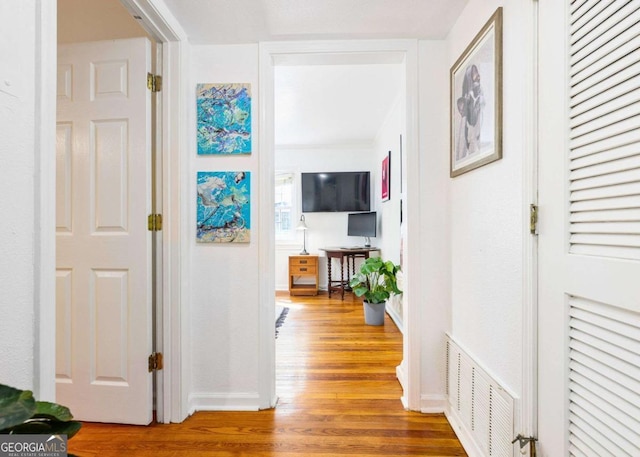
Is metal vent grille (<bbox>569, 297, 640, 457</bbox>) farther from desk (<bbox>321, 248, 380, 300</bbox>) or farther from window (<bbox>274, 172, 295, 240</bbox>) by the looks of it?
window (<bbox>274, 172, 295, 240</bbox>)

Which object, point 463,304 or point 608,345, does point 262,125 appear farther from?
point 608,345

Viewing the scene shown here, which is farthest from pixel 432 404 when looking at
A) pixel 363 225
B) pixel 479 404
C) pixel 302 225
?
pixel 302 225

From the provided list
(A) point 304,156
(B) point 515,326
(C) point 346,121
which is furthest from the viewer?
(A) point 304,156

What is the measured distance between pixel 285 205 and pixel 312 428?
4.10 meters

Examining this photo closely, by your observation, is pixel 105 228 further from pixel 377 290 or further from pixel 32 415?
pixel 377 290

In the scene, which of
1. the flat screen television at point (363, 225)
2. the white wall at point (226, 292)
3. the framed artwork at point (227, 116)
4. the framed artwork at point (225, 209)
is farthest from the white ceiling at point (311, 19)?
the flat screen television at point (363, 225)

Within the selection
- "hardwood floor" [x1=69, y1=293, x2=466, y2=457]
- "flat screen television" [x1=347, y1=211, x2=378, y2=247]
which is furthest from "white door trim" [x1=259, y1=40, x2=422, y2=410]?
"flat screen television" [x1=347, y1=211, x2=378, y2=247]

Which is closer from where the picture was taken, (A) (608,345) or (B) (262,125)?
(A) (608,345)

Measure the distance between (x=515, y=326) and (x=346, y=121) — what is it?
11.2 feet

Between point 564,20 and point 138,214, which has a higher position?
point 564,20

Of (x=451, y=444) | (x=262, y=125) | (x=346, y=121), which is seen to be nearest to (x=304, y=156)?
(x=346, y=121)

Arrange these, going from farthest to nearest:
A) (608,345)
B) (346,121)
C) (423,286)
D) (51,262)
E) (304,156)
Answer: (304,156) → (346,121) → (423,286) → (51,262) → (608,345)

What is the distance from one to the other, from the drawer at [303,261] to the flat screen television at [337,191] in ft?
2.70

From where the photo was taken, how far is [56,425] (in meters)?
0.46
